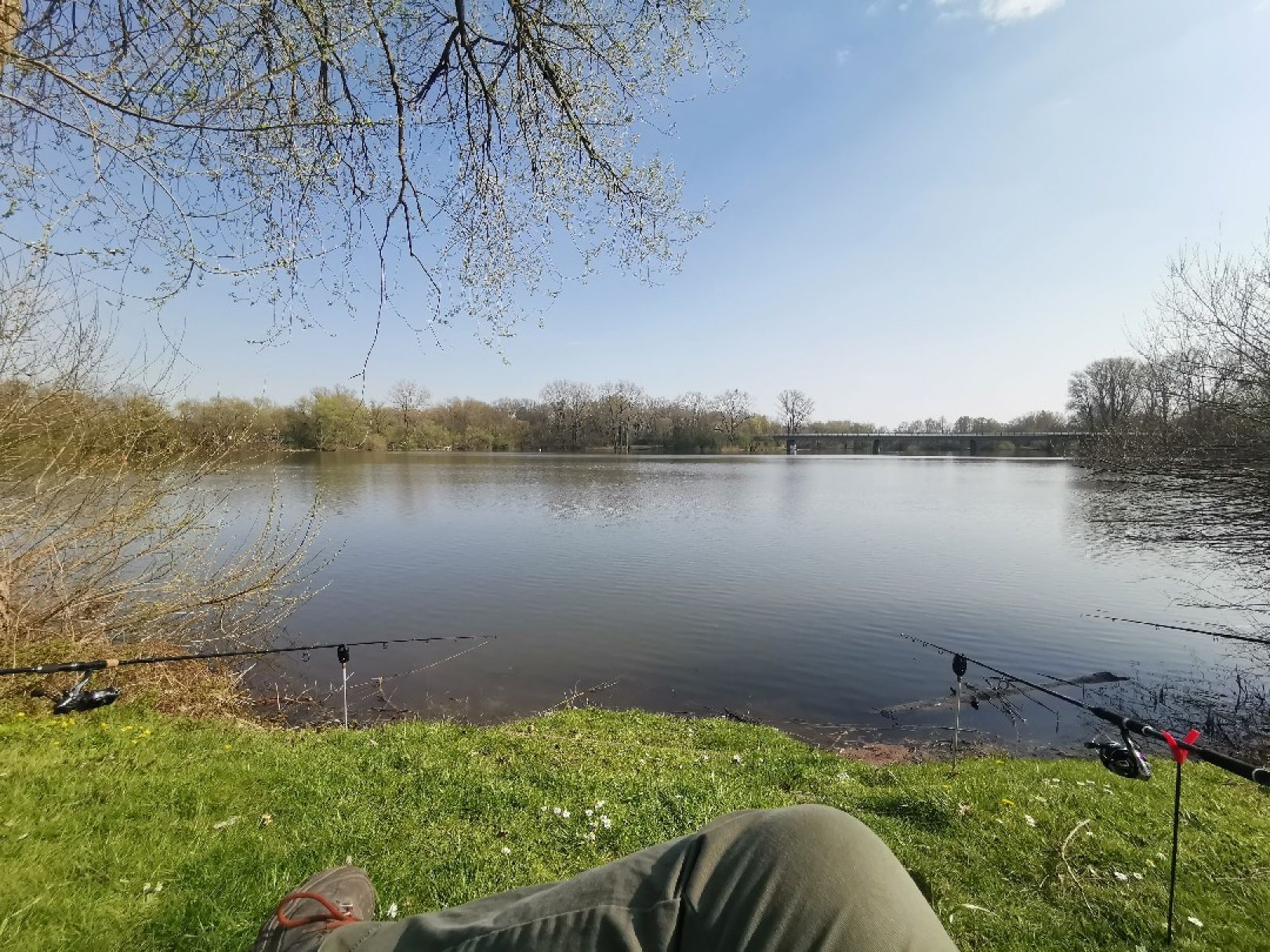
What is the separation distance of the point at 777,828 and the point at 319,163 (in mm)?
5291

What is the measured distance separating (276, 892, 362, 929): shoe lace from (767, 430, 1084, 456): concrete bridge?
328 feet

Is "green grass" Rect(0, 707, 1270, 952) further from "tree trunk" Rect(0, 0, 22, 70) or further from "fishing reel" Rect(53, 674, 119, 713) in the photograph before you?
"tree trunk" Rect(0, 0, 22, 70)

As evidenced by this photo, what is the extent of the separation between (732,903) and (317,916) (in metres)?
1.49

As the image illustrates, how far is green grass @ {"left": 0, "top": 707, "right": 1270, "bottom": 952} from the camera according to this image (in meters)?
2.83

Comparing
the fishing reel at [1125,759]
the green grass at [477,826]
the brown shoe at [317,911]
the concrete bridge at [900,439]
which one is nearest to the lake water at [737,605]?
the green grass at [477,826]

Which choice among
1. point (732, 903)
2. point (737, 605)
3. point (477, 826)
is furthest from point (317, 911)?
point (737, 605)

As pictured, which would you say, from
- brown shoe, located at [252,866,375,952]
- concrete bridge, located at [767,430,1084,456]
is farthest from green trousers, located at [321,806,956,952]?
concrete bridge, located at [767,430,1084,456]

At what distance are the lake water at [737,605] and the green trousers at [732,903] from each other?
24.8 feet

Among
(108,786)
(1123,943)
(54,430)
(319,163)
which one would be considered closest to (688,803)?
(1123,943)

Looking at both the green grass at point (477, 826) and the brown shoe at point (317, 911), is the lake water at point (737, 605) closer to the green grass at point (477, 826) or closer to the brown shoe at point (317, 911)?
the green grass at point (477, 826)

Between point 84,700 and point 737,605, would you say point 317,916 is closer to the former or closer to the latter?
point 84,700

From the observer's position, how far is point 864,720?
8.65 meters

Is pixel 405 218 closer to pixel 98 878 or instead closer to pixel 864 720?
pixel 98 878

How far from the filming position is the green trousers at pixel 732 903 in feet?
4.22
